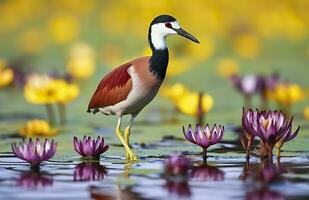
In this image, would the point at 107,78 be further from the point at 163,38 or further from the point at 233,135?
the point at 233,135

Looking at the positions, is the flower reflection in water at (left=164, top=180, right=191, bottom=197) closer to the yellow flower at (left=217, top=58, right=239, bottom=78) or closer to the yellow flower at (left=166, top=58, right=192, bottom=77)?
the yellow flower at (left=166, top=58, right=192, bottom=77)

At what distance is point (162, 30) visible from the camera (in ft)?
31.6

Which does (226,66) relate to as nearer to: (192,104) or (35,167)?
(192,104)

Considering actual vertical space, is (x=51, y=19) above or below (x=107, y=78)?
above

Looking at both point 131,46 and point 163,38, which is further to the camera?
point 131,46

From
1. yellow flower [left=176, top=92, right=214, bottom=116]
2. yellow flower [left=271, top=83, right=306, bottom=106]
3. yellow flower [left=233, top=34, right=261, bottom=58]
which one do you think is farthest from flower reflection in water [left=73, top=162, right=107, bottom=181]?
yellow flower [left=233, top=34, right=261, bottom=58]

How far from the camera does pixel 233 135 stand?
10812 millimetres

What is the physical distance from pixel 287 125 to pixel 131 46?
10912 millimetres

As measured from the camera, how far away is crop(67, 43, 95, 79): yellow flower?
52.6ft

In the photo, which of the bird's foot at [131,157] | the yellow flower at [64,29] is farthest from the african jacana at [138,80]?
the yellow flower at [64,29]

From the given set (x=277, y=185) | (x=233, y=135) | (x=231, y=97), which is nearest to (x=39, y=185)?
(x=277, y=185)

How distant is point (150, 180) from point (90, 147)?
1311 mm

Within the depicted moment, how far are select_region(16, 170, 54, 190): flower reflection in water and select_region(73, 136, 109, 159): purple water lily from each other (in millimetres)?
713

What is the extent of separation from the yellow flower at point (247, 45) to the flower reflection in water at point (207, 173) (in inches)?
433
